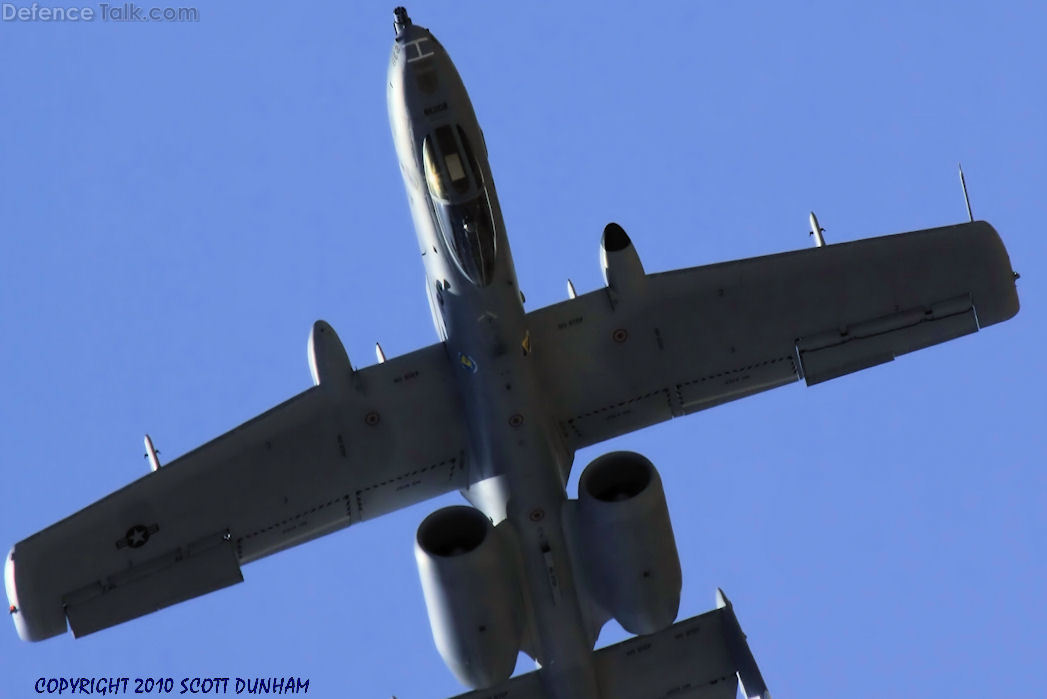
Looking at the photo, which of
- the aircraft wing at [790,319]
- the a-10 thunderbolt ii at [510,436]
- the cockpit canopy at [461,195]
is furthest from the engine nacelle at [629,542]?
the cockpit canopy at [461,195]

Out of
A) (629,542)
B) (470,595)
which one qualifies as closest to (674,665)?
(629,542)

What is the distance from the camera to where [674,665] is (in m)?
21.8

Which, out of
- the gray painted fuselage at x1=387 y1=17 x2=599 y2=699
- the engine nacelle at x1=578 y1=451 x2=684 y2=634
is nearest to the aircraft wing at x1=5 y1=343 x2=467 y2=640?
the gray painted fuselage at x1=387 y1=17 x2=599 y2=699

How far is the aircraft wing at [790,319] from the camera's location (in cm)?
2312

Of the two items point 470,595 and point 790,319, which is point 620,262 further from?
point 470,595

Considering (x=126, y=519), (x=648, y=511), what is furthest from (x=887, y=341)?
(x=126, y=519)

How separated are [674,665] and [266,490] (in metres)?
5.65

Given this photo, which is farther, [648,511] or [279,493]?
[279,493]

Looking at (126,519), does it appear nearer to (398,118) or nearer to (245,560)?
(245,560)

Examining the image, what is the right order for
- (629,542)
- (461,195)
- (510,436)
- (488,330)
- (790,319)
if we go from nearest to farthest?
1. (629,542)
2. (461,195)
3. (488,330)
4. (510,436)
5. (790,319)

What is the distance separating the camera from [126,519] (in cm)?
2227

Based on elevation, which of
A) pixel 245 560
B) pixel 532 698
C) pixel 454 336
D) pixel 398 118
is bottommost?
pixel 532 698

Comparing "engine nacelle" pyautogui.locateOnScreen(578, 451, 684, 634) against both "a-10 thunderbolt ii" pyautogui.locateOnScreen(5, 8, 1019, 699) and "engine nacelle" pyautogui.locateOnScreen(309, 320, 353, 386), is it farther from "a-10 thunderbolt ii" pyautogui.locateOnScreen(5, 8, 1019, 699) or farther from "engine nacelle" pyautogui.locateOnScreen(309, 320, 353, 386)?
"engine nacelle" pyautogui.locateOnScreen(309, 320, 353, 386)

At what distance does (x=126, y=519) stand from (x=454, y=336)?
4.77m
